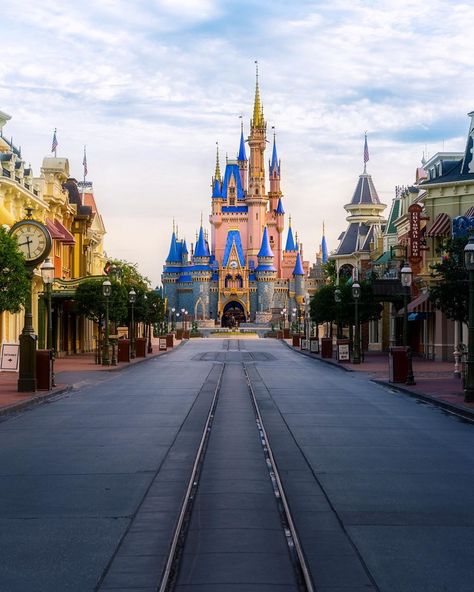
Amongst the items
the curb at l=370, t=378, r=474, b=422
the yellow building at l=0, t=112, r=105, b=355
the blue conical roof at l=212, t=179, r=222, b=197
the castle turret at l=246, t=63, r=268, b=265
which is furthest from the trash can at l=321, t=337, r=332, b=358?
the blue conical roof at l=212, t=179, r=222, b=197

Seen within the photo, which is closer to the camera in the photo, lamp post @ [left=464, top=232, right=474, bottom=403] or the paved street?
the paved street

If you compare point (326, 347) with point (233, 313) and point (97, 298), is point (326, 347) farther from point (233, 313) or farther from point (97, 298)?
point (233, 313)

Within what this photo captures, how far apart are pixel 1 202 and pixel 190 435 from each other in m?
30.0

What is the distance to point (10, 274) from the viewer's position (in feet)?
94.0

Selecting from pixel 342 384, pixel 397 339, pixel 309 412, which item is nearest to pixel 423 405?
pixel 309 412

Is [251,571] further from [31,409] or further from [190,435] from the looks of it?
[31,409]

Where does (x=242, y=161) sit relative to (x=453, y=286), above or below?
above

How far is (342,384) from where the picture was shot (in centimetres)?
3247

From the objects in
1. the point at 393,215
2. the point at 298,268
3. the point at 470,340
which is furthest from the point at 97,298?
the point at 298,268

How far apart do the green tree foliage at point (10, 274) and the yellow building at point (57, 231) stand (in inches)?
556

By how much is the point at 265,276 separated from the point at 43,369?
141 m

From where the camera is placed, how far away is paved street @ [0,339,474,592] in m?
7.95

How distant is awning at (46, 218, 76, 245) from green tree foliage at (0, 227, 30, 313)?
23542mm

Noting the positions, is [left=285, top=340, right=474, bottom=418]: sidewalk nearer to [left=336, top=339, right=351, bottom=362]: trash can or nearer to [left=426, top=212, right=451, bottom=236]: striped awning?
[left=336, top=339, right=351, bottom=362]: trash can
